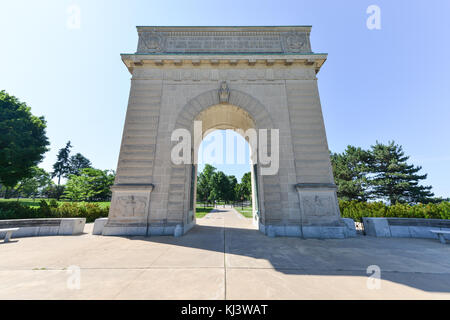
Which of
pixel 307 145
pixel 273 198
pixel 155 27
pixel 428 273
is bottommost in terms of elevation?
pixel 428 273

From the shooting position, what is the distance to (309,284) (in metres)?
4.10

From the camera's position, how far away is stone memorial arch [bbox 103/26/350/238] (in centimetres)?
1040

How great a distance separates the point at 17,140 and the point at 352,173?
54.1 meters

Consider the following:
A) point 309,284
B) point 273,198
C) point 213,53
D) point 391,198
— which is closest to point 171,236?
point 273,198

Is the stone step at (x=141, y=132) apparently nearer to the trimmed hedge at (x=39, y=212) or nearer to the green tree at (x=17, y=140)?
the trimmed hedge at (x=39, y=212)

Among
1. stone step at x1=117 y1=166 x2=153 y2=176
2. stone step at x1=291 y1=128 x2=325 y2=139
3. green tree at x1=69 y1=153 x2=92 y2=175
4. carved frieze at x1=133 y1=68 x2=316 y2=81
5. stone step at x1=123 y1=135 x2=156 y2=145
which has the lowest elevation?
stone step at x1=117 y1=166 x2=153 y2=176

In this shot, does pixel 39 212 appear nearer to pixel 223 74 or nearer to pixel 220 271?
pixel 220 271

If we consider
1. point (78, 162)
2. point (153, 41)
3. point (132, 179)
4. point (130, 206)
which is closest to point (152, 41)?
point (153, 41)

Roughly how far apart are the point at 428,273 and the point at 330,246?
3270 millimetres

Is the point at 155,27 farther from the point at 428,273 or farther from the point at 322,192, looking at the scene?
the point at 428,273

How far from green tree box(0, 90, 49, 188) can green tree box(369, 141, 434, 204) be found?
178ft

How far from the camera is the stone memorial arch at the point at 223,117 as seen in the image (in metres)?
10.4

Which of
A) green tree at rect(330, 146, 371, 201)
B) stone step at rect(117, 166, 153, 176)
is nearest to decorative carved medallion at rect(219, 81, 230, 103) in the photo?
stone step at rect(117, 166, 153, 176)

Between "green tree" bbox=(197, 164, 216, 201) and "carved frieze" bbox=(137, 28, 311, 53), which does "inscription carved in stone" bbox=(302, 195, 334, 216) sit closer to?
"carved frieze" bbox=(137, 28, 311, 53)
